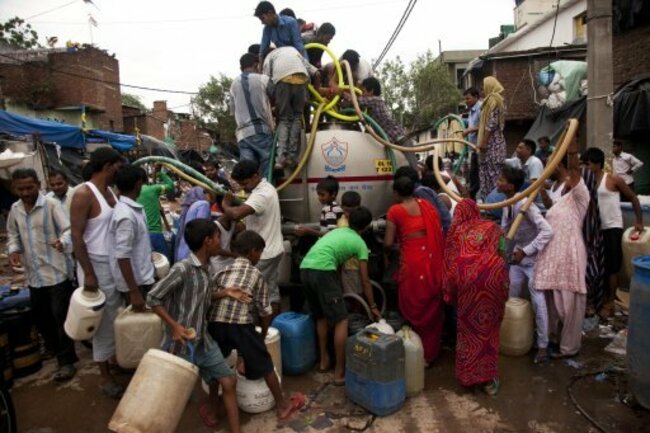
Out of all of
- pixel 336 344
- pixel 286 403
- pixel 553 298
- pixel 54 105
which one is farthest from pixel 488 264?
pixel 54 105

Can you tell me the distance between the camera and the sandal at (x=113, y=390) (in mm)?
3494

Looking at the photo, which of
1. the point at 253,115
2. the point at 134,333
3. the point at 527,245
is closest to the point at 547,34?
the point at 527,245

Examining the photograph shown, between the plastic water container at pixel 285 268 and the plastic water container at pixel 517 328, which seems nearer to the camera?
the plastic water container at pixel 517 328

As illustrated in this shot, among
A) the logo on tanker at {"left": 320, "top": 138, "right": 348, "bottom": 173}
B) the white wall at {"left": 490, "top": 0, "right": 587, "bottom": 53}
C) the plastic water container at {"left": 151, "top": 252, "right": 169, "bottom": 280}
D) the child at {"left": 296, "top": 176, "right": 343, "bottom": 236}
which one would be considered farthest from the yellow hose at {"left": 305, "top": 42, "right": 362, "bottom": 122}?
the white wall at {"left": 490, "top": 0, "right": 587, "bottom": 53}

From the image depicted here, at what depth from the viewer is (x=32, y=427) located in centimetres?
318

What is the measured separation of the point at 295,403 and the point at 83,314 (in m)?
1.62

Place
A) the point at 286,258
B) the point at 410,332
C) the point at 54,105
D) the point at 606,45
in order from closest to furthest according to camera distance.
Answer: the point at 410,332
the point at 286,258
the point at 606,45
the point at 54,105

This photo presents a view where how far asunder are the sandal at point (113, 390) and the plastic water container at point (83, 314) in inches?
20.6

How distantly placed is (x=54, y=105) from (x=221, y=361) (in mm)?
22290

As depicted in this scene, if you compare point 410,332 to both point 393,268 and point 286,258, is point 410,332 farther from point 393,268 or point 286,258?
point 286,258

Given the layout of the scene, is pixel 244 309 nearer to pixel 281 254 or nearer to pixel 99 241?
pixel 281 254

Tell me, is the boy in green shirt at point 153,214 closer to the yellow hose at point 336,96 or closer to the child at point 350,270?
the yellow hose at point 336,96

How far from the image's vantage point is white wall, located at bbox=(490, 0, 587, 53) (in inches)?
681

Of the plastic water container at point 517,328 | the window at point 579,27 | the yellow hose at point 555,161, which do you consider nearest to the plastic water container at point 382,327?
the plastic water container at point 517,328
